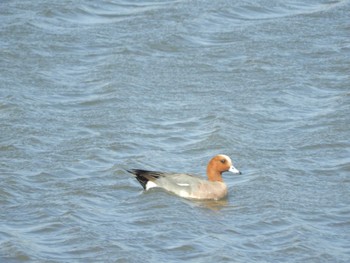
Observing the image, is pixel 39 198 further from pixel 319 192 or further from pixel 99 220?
pixel 319 192

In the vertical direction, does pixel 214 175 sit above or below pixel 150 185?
above

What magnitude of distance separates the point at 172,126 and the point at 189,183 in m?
2.00

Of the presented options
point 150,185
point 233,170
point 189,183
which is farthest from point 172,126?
point 150,185

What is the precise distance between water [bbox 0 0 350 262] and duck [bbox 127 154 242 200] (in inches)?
5.7

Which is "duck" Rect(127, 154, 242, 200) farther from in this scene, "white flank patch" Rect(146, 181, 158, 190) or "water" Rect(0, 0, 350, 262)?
"water" Rect(0, 0, 350, 262)

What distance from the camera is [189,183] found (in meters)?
11.4

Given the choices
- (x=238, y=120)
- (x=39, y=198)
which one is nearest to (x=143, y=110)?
(x=238, y=120)

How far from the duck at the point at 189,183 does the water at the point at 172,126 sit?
0.15 meters

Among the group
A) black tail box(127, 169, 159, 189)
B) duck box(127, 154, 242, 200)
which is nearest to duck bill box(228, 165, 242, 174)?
duck box(127, 154, 242, 200)

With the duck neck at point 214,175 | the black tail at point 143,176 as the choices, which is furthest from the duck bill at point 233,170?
the black tail at point 143,176

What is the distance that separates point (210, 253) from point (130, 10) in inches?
355

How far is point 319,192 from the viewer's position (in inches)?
439

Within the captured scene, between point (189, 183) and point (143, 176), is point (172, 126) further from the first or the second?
point (143, 176)

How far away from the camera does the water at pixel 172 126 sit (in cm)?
977
